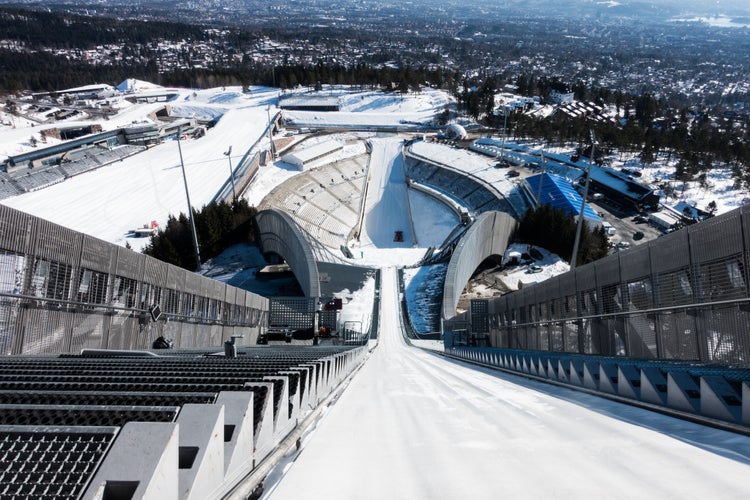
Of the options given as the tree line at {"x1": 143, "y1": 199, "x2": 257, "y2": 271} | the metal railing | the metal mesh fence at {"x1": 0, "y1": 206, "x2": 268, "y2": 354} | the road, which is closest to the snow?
the road

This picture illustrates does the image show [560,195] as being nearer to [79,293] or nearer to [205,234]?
[205,234]

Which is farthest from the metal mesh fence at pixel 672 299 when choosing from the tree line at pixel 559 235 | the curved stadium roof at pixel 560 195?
the curved stadium roof at pixel 560 195

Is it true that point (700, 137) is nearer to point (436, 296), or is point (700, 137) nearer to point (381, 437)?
point (436, 296)

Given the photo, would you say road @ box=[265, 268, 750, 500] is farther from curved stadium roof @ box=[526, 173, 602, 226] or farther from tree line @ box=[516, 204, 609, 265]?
curved stadium roof @ box=[526, 173, 602, 226]

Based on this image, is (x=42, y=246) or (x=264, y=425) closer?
(x=264, y=425)

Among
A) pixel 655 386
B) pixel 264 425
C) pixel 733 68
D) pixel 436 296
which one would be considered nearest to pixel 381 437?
pixel 264 425

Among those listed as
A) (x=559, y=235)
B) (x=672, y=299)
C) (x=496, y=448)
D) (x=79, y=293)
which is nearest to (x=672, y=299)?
(x=672, y=299)
